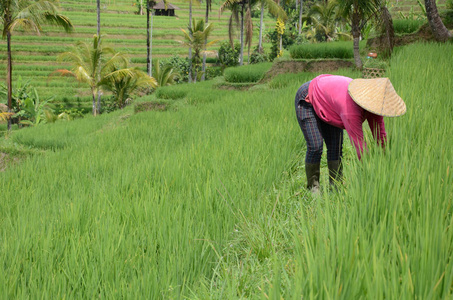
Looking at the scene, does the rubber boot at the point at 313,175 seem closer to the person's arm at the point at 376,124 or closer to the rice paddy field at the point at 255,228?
the rice paddy field at the point at 255,228

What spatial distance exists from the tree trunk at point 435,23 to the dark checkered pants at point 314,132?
6.10m

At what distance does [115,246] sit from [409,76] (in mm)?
3101

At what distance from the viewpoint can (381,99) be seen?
1.63 metres

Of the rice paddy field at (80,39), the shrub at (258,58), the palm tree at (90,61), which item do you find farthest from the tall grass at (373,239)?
the shrub at (258,58)

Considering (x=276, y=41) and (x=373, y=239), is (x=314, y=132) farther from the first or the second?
(x=276, y=41)

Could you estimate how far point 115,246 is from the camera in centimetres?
144

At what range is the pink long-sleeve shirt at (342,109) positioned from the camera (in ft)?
5.80

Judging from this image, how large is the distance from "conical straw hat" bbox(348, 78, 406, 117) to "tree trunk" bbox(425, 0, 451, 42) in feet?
21.2

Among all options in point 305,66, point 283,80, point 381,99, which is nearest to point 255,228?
point 381,99

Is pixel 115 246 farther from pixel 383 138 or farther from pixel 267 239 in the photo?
pixel 383 138

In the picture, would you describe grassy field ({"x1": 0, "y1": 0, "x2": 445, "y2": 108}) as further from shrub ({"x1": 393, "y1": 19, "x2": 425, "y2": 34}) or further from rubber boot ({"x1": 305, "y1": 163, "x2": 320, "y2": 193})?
rubber boot ({"x1": 305, "y1": 163, "x2": 320, "y2": 193})

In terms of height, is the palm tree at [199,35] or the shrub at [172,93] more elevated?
the palm tree at [199,35]

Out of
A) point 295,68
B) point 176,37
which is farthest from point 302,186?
point 176,37

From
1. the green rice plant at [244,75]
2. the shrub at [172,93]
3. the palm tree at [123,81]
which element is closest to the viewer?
the shrub at [172,93]
